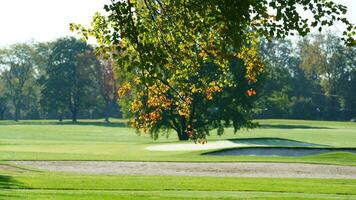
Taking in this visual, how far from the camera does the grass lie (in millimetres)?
18594

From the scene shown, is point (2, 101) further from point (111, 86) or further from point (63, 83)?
point (111, 86)

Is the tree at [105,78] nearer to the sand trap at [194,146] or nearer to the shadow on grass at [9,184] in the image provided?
the sand trap at [194,146]

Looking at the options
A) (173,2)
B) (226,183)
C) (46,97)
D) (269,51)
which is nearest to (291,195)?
(226,183)

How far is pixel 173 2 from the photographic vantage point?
1363cm

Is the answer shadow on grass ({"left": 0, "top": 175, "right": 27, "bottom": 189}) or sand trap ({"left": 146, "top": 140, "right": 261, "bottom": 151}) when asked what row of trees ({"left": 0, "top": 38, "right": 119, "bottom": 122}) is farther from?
shadow on grass ({"left": 0, "top": 175, "right": 27, "bottom": 189})

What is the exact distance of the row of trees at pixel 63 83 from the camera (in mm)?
130125

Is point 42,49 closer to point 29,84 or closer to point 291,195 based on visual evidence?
point 29,84

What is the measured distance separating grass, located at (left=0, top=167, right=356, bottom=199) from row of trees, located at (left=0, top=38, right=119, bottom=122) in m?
101

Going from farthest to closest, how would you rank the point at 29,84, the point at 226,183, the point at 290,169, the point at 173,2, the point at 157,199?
the point at 29,84, the point at 290,169, the point at 226,183, the point at 157,199, the point at 173,2

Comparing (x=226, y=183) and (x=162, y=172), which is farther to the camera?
(x=162, y=172)

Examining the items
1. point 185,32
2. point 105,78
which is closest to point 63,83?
point 105,78

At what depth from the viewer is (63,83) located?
12988 centimetres

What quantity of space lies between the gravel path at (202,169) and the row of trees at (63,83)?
92204 mm

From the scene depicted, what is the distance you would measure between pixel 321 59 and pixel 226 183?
114 metres
